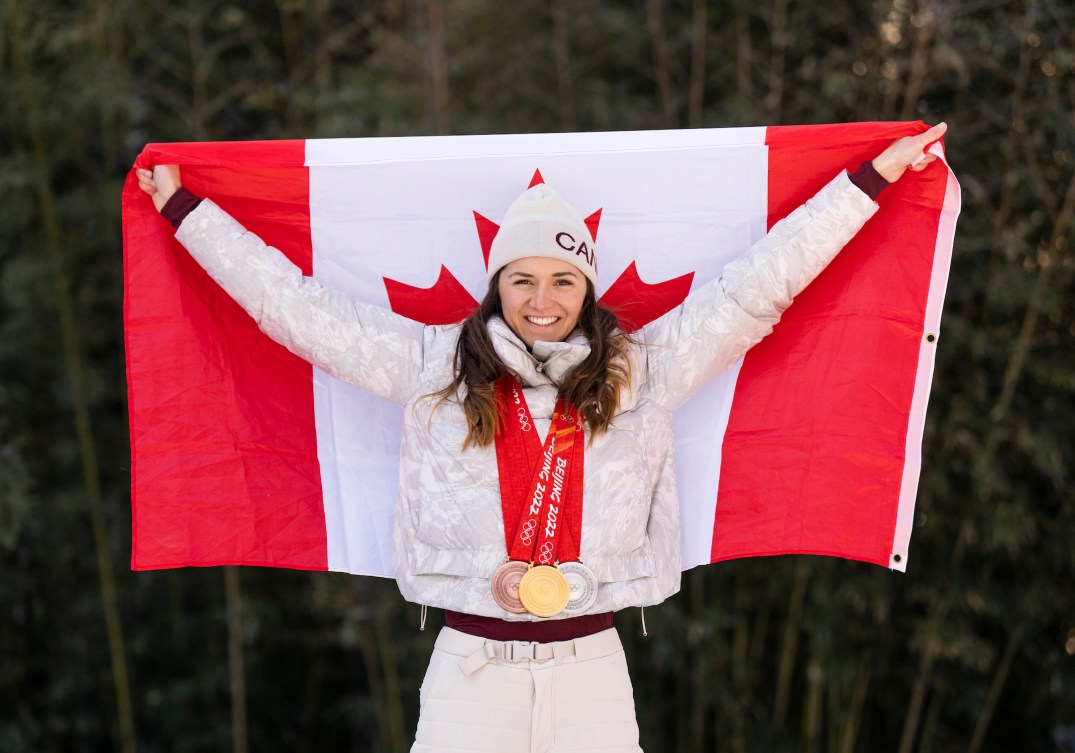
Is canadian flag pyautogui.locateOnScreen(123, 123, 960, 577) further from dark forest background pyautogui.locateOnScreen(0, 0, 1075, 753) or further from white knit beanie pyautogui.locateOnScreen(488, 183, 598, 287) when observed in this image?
dark forest background pyautogui.locateOnScreen(0, 0, 1075, 753)

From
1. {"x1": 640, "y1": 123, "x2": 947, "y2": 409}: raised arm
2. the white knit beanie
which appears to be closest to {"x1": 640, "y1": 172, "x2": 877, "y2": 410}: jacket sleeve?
{"x1": 640, "y1": 123, "x2": 947, "y2": 409}: raised arm

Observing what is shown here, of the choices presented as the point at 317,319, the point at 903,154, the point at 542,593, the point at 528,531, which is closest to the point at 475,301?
the point at 317,319

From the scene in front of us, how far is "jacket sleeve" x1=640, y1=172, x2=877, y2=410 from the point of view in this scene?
7.24 ft

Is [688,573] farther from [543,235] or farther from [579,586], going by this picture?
[543,235]

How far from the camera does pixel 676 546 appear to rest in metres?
2.26

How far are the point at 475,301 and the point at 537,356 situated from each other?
1.59 feet

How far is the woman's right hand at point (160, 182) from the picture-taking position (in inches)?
94.0

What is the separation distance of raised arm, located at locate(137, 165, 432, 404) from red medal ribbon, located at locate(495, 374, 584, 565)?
245 millimetres

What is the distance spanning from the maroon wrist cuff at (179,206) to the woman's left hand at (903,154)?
1.39m

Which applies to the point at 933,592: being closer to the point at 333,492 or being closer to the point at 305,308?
the point at 333,492

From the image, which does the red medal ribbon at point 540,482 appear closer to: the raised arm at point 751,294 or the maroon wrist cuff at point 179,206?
the raised arm at point 751,294

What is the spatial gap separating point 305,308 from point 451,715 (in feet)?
2.70

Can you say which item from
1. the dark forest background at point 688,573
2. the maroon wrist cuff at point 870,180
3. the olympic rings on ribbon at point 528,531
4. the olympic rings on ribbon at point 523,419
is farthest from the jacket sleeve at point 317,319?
the dark forest background at point 688,573

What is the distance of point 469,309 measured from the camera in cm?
260
